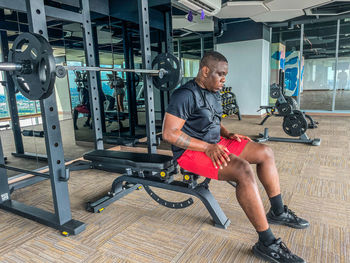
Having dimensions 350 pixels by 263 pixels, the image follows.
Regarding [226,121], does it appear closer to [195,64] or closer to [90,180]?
[195,64]

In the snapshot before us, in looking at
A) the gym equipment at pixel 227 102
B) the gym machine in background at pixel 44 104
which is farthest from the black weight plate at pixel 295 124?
the gym machine in background at pixel 44 104

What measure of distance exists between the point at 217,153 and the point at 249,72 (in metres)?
5.29

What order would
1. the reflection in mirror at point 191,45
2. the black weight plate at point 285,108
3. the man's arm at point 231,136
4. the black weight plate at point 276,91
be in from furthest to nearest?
the reflection in mirror at point 191,45
the black weight plate at point 276,91
the black weight plate at point 285,108
the man's arm at point 231,136

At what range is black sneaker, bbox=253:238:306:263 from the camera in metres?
1.23

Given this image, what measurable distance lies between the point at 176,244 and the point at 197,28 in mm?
5252

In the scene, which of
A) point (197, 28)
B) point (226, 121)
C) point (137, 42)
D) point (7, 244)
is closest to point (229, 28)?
point (197, 28)

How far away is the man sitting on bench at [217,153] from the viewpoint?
127 cm

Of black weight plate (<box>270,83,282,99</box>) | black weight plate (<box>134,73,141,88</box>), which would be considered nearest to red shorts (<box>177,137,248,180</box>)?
black weight plate (<box>270,83,282,99</box>)

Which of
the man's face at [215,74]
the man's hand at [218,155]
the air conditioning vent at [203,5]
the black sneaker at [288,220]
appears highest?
the air conditioning vent at [203,5]

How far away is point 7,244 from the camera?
1.51 meters

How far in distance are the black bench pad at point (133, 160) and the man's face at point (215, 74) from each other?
Result: 55cm

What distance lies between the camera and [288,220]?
1.58 metres

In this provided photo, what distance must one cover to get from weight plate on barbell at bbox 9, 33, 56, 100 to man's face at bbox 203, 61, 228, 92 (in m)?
0.81

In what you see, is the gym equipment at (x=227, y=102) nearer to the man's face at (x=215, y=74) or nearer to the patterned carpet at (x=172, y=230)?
the patterned carpet at (x=172, y=230)
